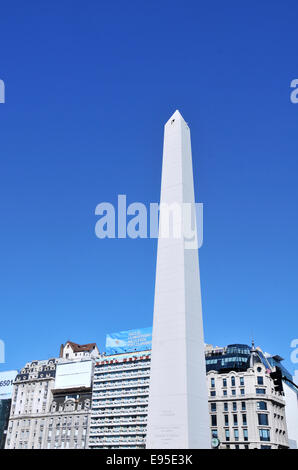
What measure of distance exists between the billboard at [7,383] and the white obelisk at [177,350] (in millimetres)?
85485

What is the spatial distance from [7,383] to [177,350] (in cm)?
8840

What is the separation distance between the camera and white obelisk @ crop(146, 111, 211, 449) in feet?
79.8

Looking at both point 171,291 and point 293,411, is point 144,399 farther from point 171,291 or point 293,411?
point 171,291

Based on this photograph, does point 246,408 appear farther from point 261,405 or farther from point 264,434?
point 264,434

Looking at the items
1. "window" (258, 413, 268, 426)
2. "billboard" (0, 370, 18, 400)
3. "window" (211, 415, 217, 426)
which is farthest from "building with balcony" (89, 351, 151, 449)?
"billboard" (0, 370, 18, 400)

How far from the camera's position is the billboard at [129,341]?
280 feet

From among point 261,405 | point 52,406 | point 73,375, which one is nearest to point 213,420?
point 261,405

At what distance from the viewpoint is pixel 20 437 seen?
94.0 m

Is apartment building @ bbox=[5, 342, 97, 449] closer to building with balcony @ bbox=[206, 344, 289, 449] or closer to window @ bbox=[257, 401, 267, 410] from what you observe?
building with balcony @ bbox=[206, 344, 289, 449]

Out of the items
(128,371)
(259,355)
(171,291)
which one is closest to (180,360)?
(171,291)

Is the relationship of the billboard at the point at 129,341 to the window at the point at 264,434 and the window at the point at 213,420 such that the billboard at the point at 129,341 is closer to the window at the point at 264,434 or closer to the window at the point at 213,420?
the window at the point at 213,420

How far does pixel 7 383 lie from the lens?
4077 inches
